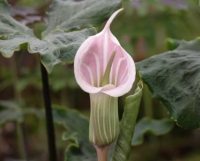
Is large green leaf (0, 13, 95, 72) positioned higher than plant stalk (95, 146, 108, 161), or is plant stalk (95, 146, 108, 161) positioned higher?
large green leaf (0, 13, 95, 72)

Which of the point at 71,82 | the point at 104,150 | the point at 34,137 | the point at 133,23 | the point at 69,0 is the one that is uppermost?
the point at 69,0

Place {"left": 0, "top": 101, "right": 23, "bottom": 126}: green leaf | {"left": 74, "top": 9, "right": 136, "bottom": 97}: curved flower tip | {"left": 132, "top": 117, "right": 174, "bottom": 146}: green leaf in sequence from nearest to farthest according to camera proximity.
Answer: {"left": 74, "top": 9, "right": 136, "bottom": 97}: curved flower tip, {"left": 132, "top": 117, "right": 174, "bottom": 146}: green leaf, {"left": 0, "top": 101, "right": 23, "bottom": 126}: green leaf

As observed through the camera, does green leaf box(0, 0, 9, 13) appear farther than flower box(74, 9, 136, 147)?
Yes

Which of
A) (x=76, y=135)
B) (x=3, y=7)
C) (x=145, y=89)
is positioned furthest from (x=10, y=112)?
(x=145, y=89)

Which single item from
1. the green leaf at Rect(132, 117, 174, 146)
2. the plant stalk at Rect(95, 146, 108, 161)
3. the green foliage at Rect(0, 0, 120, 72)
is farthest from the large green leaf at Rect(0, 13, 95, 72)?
the green leaf at Rect(132, 117, 174, 146)

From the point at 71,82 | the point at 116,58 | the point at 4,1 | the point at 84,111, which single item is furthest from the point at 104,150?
the point at 84,111

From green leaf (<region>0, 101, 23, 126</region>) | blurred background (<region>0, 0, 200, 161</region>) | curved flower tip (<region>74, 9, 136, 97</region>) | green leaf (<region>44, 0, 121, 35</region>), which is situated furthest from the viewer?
blurred background (<region>0, 0, 200, 161</region>)

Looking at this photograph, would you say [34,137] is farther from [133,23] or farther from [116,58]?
[116,58]

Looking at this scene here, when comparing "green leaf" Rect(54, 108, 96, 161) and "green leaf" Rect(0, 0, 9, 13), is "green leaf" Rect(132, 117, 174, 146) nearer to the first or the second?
"green leaf" Rect(54, 108, 96, 161)
